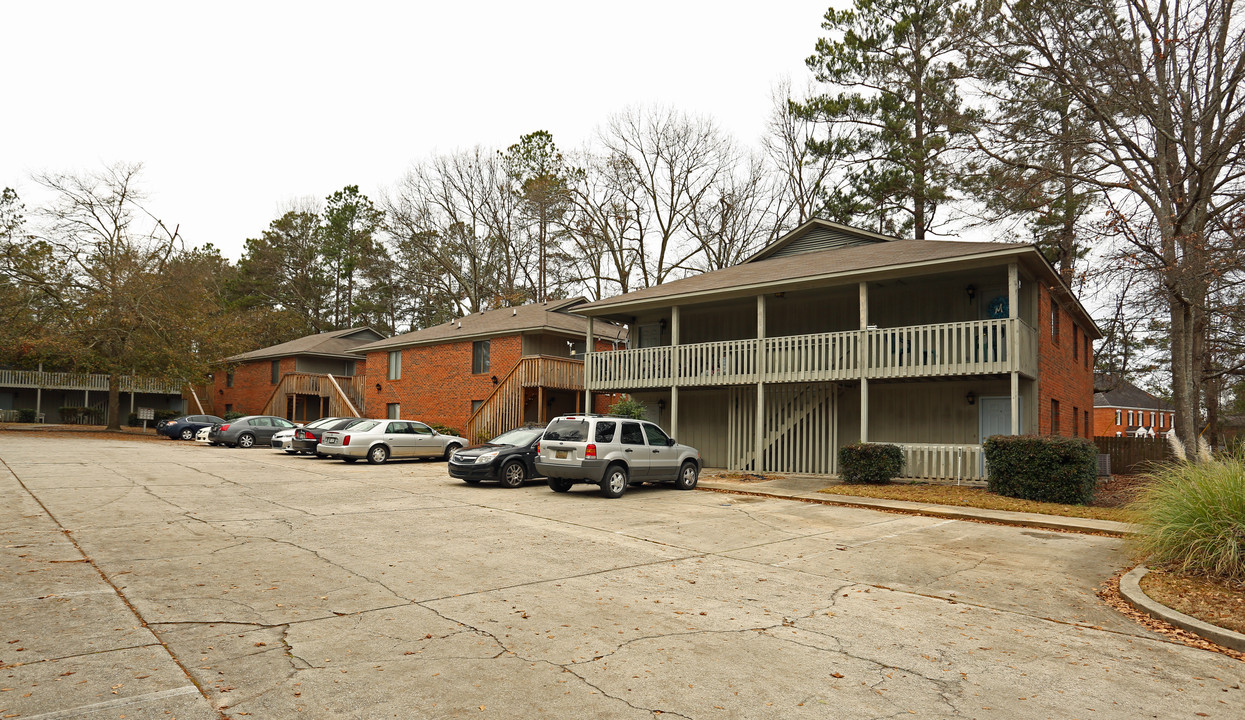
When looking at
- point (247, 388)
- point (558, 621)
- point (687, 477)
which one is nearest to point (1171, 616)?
point (558, 621)

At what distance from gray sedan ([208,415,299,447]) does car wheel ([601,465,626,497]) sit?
65.9 ft

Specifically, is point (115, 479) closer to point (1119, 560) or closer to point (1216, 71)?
point (1119, 560)

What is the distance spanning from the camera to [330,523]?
34.8ft

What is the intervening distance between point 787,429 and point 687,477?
4.86m

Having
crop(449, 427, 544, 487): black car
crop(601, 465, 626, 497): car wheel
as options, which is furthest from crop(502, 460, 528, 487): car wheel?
crop(601, 465, 626, 497): car wheel

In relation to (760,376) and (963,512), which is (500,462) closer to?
(760,376)

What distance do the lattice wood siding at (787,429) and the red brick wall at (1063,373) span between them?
4982 millimetres

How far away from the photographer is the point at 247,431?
2984cm

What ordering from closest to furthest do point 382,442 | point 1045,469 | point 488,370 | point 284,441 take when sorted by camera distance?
point 1045,469 < point 382,442 < point 284,441 < point 488,370

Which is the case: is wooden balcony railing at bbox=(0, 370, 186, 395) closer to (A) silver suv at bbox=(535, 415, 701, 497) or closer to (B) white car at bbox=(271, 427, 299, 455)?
(B) white car at bbox=(271, 427, 299, 455)

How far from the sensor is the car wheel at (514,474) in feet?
53.4

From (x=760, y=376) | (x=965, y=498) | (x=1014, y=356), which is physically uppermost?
(x=1014, y=356)

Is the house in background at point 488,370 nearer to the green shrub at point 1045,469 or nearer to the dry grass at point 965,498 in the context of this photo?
the dry grass at point 965,498

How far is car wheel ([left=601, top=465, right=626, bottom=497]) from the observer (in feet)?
47.4
